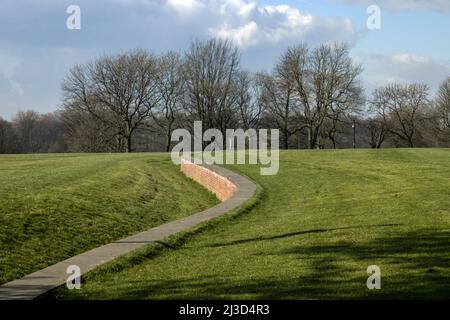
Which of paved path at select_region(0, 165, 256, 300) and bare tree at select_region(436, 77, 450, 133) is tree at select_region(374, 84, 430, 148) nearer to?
bare tree at select_region(436, 77, 450, 133)

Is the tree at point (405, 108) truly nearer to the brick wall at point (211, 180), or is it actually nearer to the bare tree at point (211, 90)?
the bare tree at point (211, 90)

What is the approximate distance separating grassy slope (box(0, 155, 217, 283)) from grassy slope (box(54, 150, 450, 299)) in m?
2.00

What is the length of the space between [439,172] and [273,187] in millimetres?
6415

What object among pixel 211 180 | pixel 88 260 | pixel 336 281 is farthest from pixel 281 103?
pixel 336 281

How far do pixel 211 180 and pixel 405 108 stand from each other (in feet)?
214

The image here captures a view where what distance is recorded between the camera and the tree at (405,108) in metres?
80.6

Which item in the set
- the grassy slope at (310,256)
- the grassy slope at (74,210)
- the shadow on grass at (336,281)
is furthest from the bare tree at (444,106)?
the shadow on grass at (336,281)

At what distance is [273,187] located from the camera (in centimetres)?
2056

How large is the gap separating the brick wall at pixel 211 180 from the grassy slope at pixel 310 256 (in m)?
5.02

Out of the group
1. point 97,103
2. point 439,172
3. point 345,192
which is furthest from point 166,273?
point 97,103

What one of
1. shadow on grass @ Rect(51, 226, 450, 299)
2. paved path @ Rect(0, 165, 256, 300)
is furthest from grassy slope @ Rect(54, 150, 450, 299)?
paved path @ Rect(0, 165, 256, 300)
